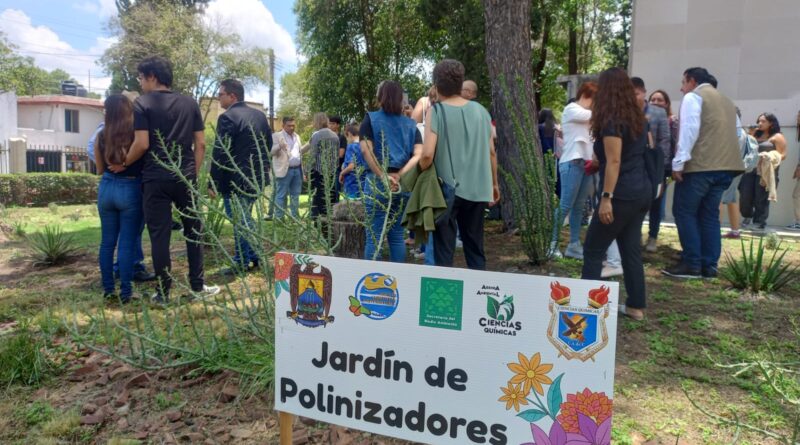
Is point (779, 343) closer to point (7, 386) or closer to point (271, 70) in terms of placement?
point (7, 386)

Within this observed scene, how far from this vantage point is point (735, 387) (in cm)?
296

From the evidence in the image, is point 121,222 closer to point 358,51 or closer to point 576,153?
point 576,153

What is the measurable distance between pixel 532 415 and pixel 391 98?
3.09m

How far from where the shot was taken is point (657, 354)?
3385 mm

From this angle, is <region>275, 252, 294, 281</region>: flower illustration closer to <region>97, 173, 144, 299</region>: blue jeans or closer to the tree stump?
the tree stump

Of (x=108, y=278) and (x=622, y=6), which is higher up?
(x=622, y=6)

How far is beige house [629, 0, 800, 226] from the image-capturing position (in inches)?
380

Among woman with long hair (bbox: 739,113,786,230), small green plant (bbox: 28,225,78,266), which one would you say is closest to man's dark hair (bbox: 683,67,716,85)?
woman with long hair (bbox: 739,113,786,230)

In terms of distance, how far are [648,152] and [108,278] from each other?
4.28 m

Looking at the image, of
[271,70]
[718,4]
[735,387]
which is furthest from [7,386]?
[271,70]

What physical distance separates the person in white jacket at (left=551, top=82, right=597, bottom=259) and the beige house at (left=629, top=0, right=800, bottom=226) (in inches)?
249

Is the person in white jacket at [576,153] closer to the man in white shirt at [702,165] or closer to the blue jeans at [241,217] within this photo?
the man in white shirt at [702,165]

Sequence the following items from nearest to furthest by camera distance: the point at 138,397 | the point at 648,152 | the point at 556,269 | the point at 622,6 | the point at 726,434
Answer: the point at 726,434 → the point at 138,397 → the point at 648,152 → the point at 556,269 → the point at 622,6

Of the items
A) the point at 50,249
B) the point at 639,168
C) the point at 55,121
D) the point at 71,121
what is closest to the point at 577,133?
the point at 639,168
